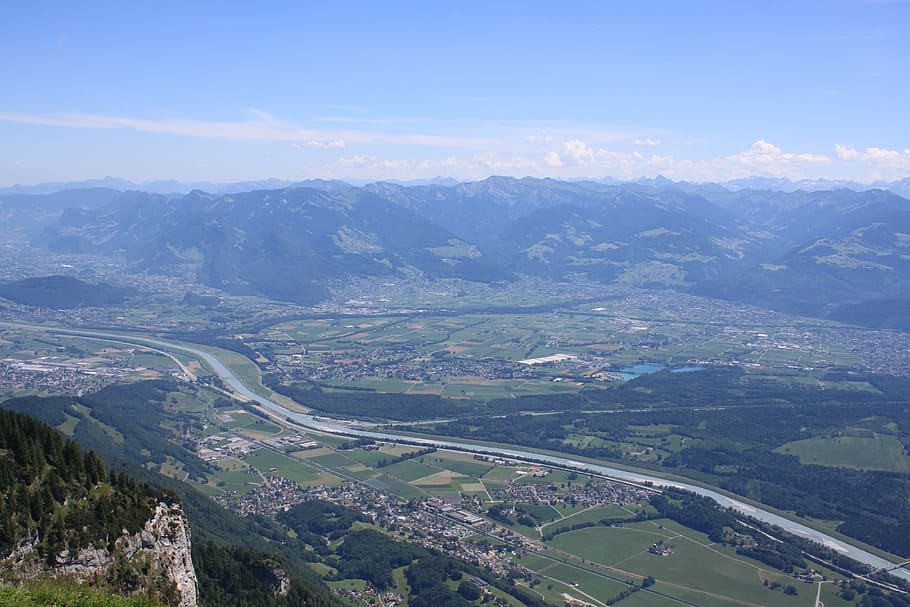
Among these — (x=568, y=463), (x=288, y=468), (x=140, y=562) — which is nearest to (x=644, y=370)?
(x=568, y=463)

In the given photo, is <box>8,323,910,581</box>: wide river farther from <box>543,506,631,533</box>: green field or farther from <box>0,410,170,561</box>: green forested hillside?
<box>0,410,170,561</box>: green forested hillside

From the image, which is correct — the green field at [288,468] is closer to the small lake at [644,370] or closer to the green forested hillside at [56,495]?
the green forested hillside at [56,495]

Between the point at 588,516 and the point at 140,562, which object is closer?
the point at 140,562

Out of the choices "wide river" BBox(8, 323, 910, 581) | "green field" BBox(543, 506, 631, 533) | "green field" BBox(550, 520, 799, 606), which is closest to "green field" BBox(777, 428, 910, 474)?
"wide river" BBox(8, 323, 910, 581)

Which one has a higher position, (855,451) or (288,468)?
(855,451)

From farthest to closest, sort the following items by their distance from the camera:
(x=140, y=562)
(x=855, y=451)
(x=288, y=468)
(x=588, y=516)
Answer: (x=855, y=451) → (x=288, y=468) → (x=588, y=516) → (x=140, y=562)

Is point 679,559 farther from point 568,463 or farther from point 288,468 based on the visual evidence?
point 288,468

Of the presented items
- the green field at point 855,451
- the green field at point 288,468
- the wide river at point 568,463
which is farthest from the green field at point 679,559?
the green field at point 855,451

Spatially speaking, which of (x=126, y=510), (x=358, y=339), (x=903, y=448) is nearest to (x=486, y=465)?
(x=903, y=448)
